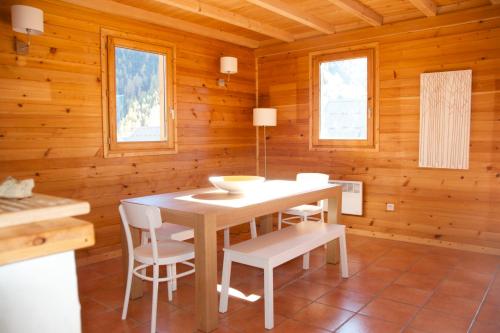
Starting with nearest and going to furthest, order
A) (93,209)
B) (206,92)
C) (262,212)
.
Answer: (262,212), (93,209), (206,92)

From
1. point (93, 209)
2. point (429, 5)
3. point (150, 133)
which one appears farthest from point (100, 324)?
point (429, 5)

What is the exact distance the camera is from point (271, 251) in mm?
2748

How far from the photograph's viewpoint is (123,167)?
415 cm

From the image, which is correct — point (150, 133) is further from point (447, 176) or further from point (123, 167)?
point (447, 176)

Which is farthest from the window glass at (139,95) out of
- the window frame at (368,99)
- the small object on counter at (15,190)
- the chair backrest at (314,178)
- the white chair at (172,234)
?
the small object on counter at (15,190)

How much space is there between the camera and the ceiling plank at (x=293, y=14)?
12.7 ft

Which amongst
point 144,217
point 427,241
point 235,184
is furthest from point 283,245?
point 427,241

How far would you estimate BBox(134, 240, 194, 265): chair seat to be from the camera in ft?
8.42

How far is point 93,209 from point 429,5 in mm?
3682

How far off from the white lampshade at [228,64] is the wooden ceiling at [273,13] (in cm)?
31

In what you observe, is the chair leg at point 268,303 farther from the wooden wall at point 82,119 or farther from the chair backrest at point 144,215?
the wooden wall at point 82,119

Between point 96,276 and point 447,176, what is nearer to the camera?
point 96,276

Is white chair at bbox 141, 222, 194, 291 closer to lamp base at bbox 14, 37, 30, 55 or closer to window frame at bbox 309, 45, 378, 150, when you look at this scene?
lamp base at bbox 14, 37, 30, 55

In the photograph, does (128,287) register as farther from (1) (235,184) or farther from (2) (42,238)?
(2) (42,238)
